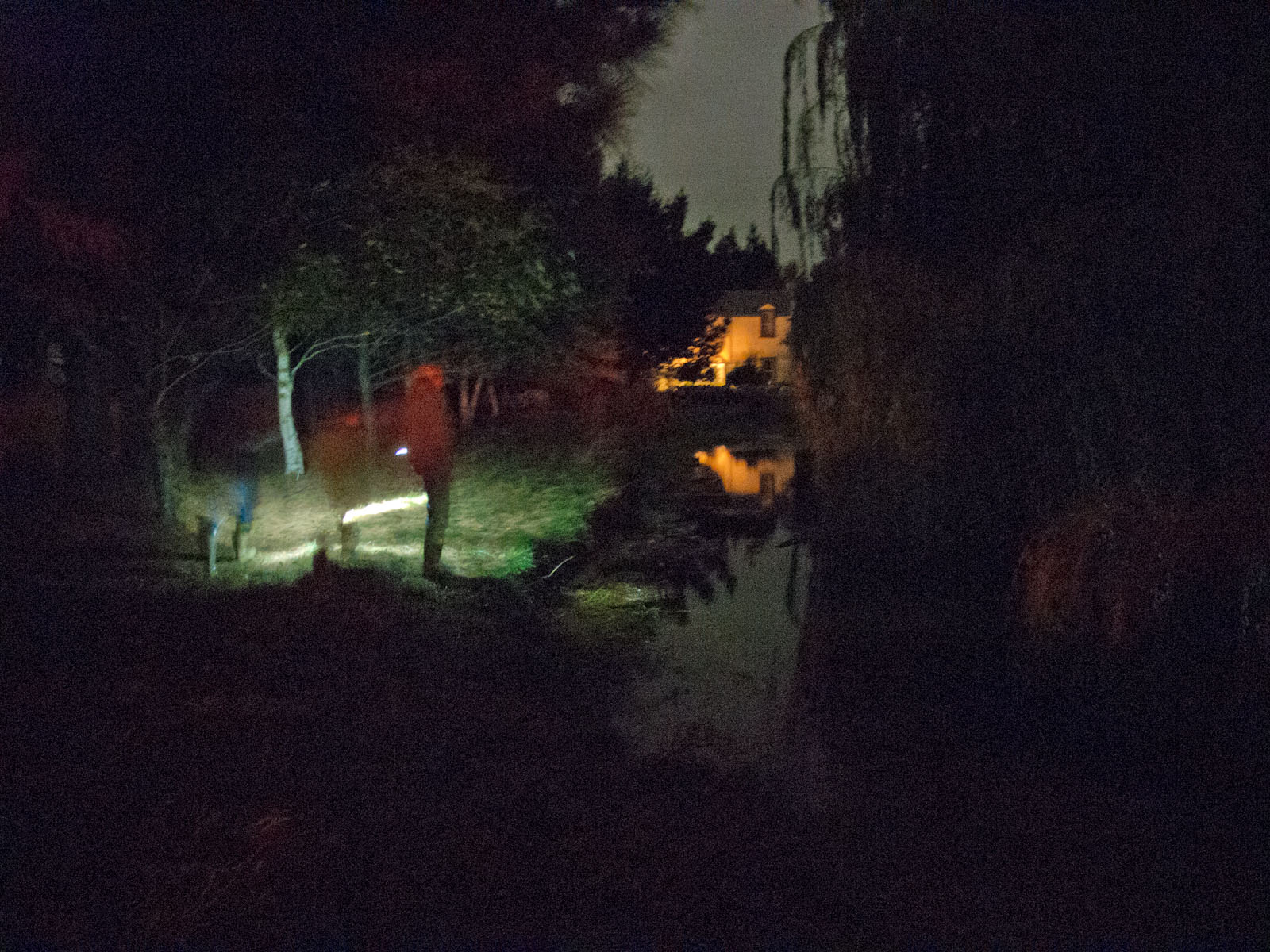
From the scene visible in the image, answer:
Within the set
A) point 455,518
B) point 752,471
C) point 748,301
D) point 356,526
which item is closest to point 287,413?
point 455,518

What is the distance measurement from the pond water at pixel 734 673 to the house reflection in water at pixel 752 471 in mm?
5607

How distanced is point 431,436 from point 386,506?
4.48m

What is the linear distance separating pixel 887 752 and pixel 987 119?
510 centimetres

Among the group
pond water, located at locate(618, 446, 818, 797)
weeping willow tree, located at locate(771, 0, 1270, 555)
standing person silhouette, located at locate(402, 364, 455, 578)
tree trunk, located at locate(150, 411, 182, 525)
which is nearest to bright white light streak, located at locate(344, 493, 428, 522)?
tree trunk, located at locate(150, 411, 182, 525)

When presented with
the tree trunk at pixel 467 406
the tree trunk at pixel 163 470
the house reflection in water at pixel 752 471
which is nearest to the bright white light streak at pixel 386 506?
the tree trunk at pixel 163 470

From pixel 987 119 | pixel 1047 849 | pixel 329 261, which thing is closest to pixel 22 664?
pixel 1047 849

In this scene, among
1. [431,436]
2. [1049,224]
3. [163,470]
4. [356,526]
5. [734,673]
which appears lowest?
[734,673]

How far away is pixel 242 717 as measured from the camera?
5051 millimetres

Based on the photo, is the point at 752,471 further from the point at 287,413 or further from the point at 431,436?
the point at 431,436

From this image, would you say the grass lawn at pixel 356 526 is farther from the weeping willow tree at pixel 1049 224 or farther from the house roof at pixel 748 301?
the house roof at pixel 748 301

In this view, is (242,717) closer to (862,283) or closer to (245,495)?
(862,283)

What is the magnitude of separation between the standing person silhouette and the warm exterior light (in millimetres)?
2598

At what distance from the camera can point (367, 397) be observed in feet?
57.2

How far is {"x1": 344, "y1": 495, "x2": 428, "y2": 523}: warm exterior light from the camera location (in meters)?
12.2
